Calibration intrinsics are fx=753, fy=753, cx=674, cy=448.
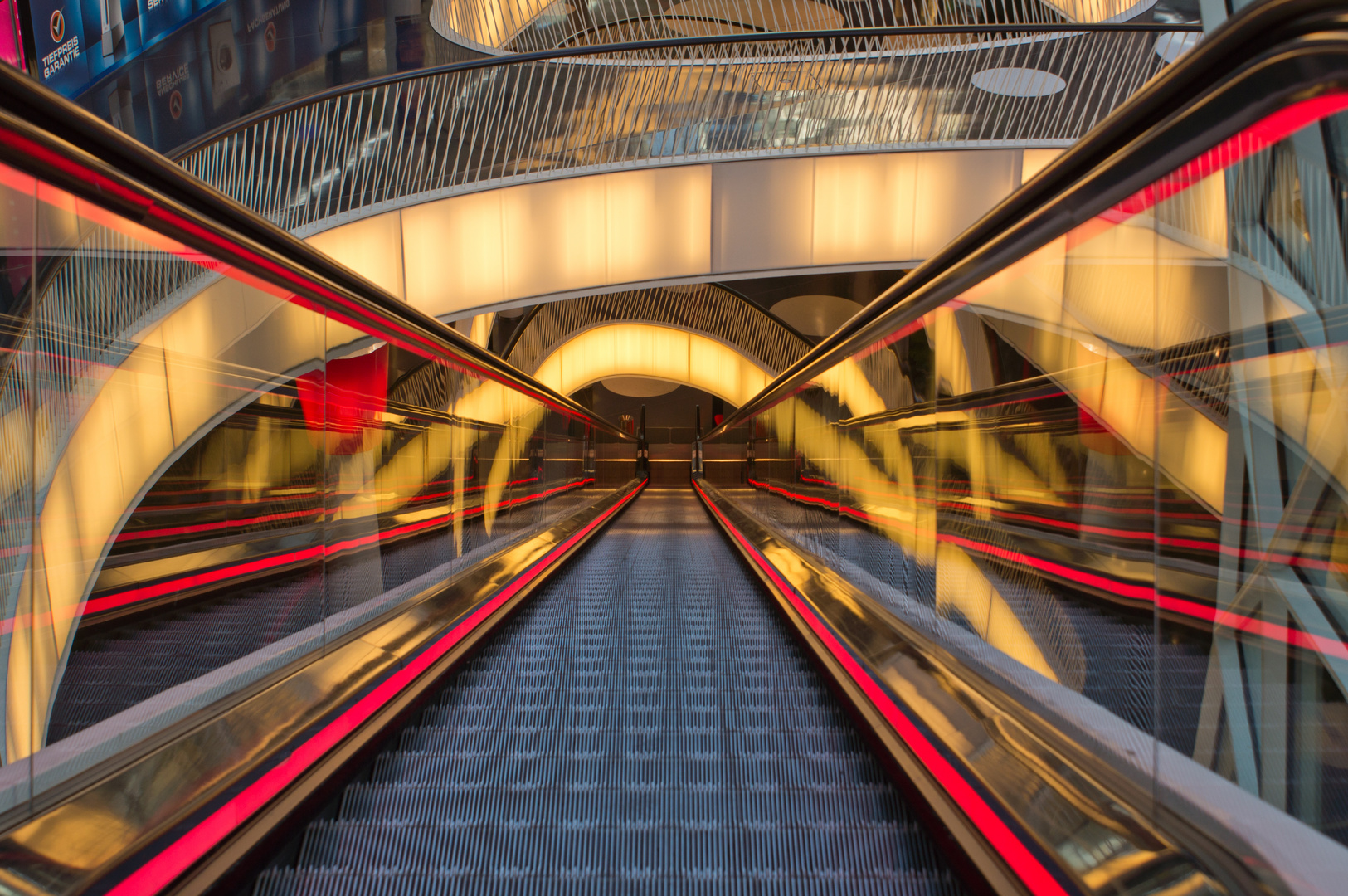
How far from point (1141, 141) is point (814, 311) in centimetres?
2160

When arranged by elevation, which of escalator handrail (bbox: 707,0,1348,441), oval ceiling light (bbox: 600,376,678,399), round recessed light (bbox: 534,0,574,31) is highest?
round recessed light (bbox: 534,0,574,31)

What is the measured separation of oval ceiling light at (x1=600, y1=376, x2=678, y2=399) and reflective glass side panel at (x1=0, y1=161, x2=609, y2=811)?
26582 millimetres

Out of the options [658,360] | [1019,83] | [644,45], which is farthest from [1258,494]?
[658,360]

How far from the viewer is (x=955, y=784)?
1672 mm

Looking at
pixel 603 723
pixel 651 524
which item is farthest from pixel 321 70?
pixel 603 723

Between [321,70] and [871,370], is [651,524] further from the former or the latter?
[321,70]

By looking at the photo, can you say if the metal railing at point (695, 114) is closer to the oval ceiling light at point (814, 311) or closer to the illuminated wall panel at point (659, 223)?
the illuminated wall panel at point (659, 223)

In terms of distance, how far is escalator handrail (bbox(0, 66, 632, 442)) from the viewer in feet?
4.43

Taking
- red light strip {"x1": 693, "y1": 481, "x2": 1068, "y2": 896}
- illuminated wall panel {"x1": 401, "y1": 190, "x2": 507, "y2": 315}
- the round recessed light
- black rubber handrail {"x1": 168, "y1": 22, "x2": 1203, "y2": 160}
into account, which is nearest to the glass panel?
red light strip {"x1": 693, "y1": 481, "x2": 1068, "y2": 896}

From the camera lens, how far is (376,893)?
157 centimetres

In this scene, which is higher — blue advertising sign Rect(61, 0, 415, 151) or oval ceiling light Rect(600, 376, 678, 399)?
blue advertising sign Rect(61, 0, 415, 151)

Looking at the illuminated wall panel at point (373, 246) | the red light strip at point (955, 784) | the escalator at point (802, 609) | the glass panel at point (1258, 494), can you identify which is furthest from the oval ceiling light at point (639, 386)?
the glass panel at point (1258, 494)

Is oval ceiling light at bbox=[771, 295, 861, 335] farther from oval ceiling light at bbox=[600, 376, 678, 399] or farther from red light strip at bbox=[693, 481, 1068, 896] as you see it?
red light strip at bbox=[693, 481, 1068, 896]

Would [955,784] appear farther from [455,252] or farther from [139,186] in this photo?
[455,252]
